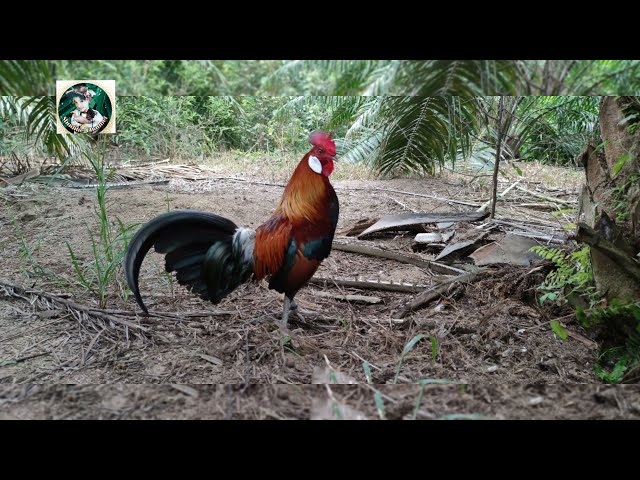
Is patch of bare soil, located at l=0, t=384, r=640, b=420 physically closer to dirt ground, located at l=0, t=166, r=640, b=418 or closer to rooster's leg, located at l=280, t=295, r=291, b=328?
dirt ground, located at l=0, t=166, r=640, b=418

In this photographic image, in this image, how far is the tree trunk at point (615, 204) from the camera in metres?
2.10

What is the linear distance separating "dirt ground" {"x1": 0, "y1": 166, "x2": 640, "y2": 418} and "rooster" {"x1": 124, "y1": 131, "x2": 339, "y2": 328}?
8cm

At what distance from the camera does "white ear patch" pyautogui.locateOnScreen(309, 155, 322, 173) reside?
2.37 meters

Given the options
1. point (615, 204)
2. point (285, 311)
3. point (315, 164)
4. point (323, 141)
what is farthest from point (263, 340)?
point (615, 204)

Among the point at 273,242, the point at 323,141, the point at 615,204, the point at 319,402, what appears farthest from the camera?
the point at 273,242

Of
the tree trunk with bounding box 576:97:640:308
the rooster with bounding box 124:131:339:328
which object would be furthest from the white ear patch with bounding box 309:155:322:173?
the tree trunk with bounding box 576:97:640:308

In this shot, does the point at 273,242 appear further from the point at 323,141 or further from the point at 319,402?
the point at 319,402

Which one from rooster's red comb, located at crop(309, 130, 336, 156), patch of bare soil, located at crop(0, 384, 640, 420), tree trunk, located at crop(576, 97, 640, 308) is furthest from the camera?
rooster's red comb, located at crop(309, 130, 336, 156)

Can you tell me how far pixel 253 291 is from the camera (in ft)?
8.73

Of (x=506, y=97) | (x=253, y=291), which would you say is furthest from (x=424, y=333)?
(x=506, y=97)

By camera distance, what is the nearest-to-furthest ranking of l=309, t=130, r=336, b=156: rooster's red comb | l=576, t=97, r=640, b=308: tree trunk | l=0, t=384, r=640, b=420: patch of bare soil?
l=0, t=384, r=640, b=420: patch of bare soil, l=576, t=97, r=640, b=308: tree trunk, l=309, t=130, r=336, b=156: rooster's red comb

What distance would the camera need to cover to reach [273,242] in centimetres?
248

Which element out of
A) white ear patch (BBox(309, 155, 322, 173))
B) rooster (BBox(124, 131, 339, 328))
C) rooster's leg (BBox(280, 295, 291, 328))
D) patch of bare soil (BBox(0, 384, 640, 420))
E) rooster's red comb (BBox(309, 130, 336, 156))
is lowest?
patch of bare soil (BBox(0, 384, 640, 420))

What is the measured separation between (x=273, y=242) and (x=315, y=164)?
0.46 meters
